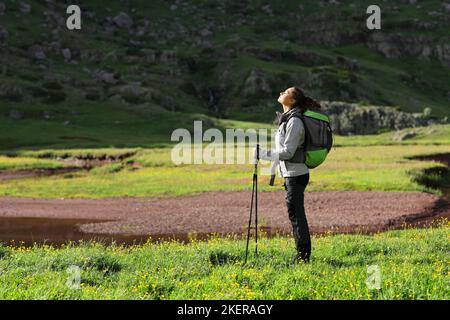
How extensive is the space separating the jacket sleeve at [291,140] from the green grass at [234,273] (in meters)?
2.64

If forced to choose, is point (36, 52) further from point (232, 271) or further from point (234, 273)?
point (234, 273)

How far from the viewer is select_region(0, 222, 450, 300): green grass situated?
9.69 meters

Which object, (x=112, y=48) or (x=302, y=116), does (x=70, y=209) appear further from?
(x=112, y=48)

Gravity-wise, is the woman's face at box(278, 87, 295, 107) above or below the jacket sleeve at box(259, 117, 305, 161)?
above

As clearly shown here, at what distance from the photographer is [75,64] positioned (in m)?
179

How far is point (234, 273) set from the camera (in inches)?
453

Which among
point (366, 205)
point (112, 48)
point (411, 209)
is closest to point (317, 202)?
point (366, 205)

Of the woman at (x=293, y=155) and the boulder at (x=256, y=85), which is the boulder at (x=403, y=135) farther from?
the woman at (x=293, y=155)

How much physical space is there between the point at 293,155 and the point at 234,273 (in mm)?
3106

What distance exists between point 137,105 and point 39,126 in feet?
109

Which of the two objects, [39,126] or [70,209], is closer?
[70,209]

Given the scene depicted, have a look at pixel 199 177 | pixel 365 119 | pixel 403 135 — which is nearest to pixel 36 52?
pixel 365 119

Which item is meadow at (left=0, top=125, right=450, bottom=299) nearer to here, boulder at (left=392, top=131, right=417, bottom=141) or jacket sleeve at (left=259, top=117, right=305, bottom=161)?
jacket sleeve at (left=259, top=117, right=305, bottom=161)

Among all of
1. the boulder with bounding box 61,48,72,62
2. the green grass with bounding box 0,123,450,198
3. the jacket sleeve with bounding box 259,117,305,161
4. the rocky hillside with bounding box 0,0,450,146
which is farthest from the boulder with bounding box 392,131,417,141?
the boulder with bounding box 61,48,72,62
